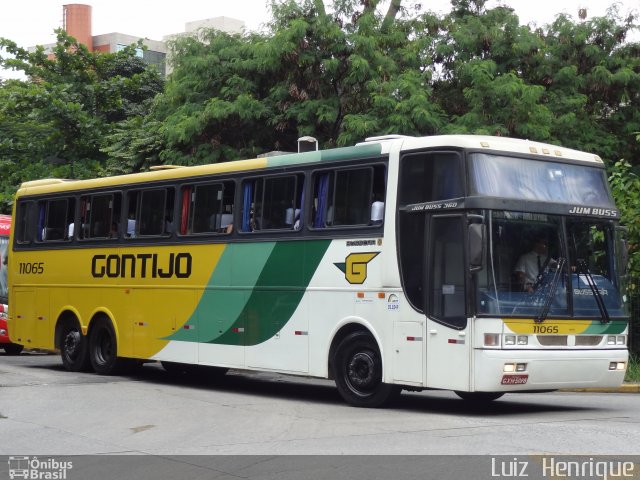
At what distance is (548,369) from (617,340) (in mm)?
1345

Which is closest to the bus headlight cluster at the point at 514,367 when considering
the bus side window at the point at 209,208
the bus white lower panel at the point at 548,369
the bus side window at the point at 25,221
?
the bus white lower panel at the point at 548,369

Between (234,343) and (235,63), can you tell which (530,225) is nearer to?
(234,343)

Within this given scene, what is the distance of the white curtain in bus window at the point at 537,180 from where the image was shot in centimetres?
1292

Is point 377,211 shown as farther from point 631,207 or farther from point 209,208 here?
point 631,207

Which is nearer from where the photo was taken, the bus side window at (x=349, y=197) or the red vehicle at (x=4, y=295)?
the bus side window at (x=349, y=197)

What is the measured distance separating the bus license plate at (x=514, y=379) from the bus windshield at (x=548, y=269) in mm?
727

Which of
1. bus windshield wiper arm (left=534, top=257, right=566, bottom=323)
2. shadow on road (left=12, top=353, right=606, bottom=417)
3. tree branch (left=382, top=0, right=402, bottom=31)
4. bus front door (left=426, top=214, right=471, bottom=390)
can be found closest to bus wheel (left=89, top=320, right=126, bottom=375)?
shadow on road (left=12, top=353, right=606, bottom=417)

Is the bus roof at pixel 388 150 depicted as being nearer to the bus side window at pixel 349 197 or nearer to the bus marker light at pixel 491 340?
the bus side window at pixel 349 197

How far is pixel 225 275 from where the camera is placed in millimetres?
16406

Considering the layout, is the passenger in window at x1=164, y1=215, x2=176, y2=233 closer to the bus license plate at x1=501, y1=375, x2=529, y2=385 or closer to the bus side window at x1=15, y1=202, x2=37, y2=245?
the bus side window at x1=15, y1=202, x2=37, y2=245

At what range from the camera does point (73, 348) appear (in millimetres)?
20031

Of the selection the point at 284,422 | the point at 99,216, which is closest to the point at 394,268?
the point at 284,422

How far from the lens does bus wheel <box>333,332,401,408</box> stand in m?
13.8
